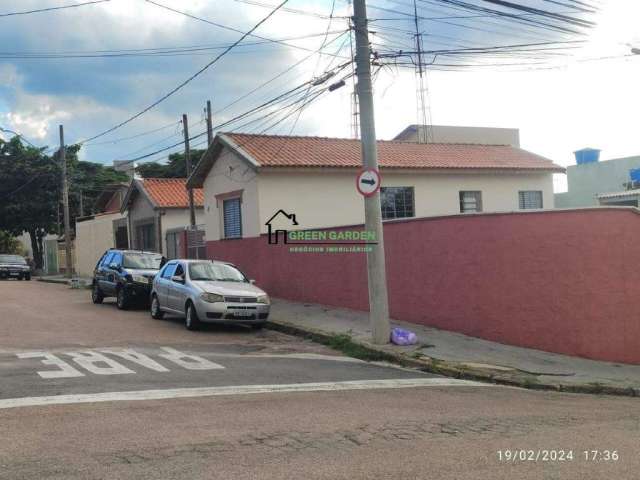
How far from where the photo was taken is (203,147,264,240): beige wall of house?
19.2 meters

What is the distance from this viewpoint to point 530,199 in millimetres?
24109

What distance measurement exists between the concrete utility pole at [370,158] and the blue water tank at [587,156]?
30181mm

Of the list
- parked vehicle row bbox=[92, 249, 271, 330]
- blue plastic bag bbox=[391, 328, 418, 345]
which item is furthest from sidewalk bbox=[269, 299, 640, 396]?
parked vehicle row bbox=[92, 249, 271, 330]

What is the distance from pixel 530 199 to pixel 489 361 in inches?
605

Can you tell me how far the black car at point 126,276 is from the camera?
17375mm

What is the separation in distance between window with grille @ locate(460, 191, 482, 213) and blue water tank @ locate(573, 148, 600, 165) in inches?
701

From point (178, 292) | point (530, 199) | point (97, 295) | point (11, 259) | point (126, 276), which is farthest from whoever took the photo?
point (11, 259)

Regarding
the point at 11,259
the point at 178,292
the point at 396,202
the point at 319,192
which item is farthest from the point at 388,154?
the point at 11,259

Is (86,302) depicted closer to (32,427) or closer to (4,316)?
(4,316)

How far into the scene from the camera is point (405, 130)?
4138 cm

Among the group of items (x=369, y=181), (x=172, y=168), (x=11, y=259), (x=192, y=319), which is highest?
(x=172, y=168)

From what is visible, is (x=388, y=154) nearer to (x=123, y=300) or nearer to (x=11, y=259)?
(x=123, y=300)

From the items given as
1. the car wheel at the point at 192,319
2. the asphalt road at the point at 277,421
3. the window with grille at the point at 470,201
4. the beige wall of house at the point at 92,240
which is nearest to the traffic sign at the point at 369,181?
the asphalt road at the point at 277,421

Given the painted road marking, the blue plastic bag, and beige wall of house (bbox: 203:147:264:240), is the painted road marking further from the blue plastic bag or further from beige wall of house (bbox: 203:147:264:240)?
beige wall of house (bbox: 203:147:264:240)
